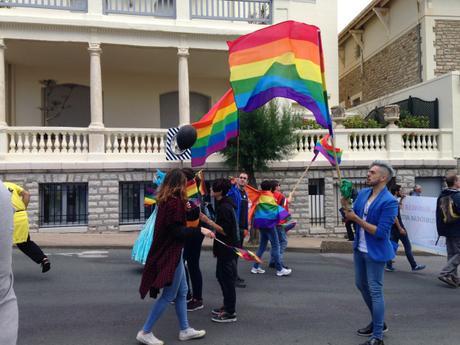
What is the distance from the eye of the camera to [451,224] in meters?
7.33

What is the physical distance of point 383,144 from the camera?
48.1 feet

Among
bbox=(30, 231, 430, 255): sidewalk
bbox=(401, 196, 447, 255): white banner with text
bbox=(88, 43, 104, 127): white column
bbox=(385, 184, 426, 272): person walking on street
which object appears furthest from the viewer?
bbox=(88, 43, 104, 127): white column

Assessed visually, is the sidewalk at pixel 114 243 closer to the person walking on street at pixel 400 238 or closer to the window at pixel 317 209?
the window at pixel 317 209

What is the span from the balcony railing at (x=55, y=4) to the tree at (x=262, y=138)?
6.36 meters

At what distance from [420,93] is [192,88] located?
8.47 m

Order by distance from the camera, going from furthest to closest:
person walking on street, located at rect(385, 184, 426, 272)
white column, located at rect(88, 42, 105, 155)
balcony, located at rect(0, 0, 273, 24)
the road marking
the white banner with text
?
1. balcony, located at rect(0, 0, 273, 24)
2. white column, located at rect(88, 42, 105, 155)
3. the road marking
4. the white banner with text
5. person walking on street, located at rect(385, 184, 426, 272)

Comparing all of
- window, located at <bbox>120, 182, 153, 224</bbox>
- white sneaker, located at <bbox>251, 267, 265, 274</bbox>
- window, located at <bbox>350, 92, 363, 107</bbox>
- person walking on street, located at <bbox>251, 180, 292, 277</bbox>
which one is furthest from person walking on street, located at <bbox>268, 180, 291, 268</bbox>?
window, located at <bbox>350, 92, 363, 107</bbox>

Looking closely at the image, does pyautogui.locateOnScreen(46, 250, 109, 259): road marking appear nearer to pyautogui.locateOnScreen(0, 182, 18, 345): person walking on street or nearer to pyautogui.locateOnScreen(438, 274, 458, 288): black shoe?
pyautogui.locateOnScreen(438, 274, 458, 288): black shoe

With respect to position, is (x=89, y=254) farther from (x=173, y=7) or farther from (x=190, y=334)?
(x=173, y=7)

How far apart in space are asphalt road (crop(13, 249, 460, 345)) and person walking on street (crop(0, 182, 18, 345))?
180 centimetres

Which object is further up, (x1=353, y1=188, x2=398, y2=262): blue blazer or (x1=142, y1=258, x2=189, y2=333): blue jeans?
(x1=353, y1=188, x2=398, y2=262): blue blazer

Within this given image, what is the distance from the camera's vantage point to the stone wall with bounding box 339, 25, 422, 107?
19562 millimetres

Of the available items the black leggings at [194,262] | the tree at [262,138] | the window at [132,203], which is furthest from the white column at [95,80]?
the black leggings at [194,262]

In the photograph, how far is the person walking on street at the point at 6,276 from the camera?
2.87 meters
